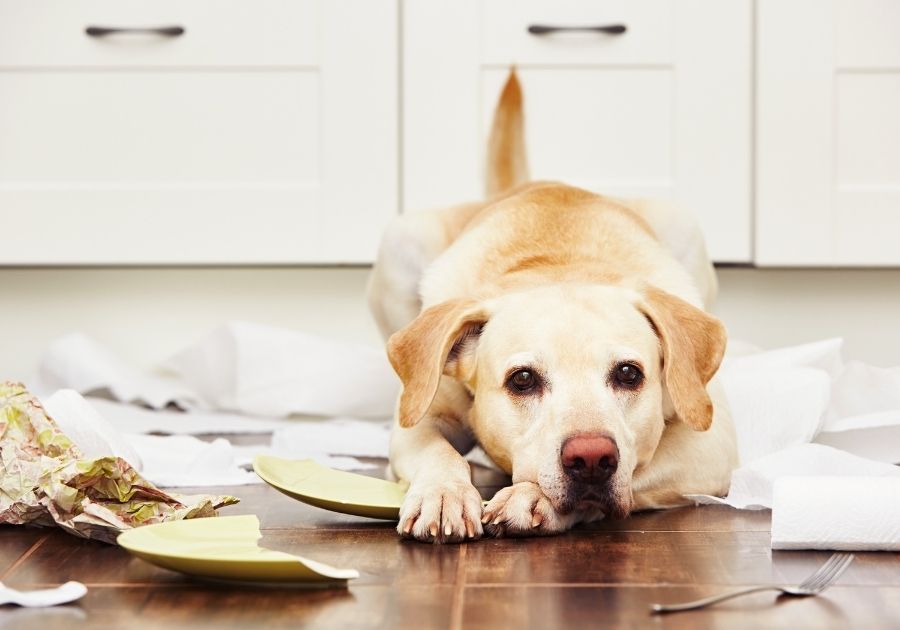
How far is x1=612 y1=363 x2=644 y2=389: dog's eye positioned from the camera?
1762 mm

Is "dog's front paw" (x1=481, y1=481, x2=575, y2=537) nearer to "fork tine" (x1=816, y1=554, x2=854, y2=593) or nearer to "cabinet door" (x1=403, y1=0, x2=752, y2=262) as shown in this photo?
"fork tine" (x1=816, y1=554, x2=854, y2=593)

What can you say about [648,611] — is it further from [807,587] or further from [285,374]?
[285,374]

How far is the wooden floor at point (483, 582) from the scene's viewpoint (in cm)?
130

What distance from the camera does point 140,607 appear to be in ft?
4.44

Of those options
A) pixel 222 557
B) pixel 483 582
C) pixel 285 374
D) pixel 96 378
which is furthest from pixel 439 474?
pixel 96 378

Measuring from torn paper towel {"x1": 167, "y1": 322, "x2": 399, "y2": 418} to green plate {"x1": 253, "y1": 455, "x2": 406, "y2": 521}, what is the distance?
1.02 meters

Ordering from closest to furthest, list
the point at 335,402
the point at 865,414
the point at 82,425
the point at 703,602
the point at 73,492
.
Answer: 1. the point at 703,602
2. the point at 73,492
3. the point at 82,425
4. the point at 865,414
5. the point at 335,402

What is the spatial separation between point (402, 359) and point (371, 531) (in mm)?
275

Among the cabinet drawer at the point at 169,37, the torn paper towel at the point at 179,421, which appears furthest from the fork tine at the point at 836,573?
the cabinet drawer at the point at 169,37

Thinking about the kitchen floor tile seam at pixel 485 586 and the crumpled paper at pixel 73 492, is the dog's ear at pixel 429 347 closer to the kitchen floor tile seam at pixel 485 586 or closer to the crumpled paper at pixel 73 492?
the crumpled paper at pixel 73 492

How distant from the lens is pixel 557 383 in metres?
1.73

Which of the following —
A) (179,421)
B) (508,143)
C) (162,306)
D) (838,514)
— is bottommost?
(179,421)

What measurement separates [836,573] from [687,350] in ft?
1.56

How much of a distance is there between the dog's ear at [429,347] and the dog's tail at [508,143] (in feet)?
3.98
